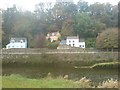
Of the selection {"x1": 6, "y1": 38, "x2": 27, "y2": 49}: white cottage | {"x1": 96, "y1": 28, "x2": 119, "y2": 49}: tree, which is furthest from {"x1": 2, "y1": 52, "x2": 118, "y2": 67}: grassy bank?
{"x1": 6, "y1": 38, "x2": 27, "y2": 49}: white cottage

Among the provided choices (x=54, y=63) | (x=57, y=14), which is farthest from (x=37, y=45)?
(x=57, y=14)

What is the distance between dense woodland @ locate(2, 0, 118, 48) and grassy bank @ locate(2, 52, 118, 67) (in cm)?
187

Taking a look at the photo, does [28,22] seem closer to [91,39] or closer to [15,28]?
[15,28]

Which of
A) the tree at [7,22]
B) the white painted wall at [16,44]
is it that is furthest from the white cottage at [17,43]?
the tree at [7,22]

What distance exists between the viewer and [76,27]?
39.8 meters

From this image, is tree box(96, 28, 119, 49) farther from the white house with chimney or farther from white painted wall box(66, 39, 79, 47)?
white painted wall box(66, 39, 79, 47)

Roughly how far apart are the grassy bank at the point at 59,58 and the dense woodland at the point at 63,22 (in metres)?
1.87

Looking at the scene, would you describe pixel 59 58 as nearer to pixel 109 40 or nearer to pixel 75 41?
pixel 109 40

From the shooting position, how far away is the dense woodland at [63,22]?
37.8 m

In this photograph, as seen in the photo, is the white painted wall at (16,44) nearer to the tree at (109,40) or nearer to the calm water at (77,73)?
the tree at (109,40)

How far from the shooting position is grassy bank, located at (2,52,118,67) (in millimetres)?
29500

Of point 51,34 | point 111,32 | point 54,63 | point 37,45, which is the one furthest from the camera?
point 51,34

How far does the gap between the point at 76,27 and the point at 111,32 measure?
8.63m

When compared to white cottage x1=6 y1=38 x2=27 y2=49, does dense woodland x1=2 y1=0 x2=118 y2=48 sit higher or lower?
higher
